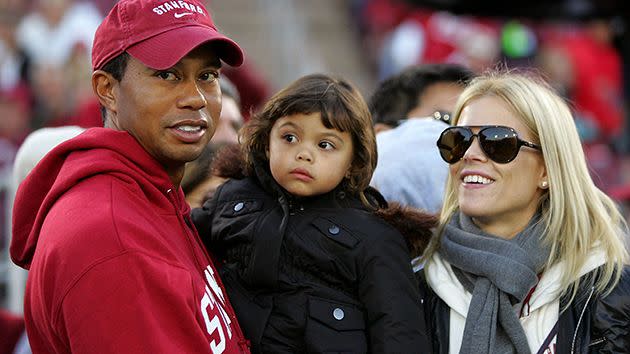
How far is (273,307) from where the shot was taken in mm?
3258

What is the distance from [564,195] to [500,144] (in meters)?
0.30

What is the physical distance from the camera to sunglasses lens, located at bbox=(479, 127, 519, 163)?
350cm

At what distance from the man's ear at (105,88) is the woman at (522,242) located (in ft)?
4.13

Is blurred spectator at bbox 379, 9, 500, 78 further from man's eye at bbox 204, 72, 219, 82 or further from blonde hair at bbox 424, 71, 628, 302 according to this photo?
man's eye at bbox 204, 72, 219, 82

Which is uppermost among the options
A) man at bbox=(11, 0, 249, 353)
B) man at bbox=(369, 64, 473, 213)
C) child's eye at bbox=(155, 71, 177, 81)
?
child's eye at bbox=(155, 71, 177, 81)

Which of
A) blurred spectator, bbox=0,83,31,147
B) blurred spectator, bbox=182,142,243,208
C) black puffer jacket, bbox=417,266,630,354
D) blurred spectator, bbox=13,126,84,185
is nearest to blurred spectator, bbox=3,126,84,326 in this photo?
blurred spectator, bbox=13,126,84,185

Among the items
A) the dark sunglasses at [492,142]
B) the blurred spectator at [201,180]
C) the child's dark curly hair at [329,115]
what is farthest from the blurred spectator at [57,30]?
the dark sunglasses at [492,142]

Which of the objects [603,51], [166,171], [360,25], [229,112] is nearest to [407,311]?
[166,171]

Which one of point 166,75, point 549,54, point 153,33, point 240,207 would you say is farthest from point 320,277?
point 549,54

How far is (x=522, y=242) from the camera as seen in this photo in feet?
11.5

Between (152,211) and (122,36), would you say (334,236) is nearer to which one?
(152,211)

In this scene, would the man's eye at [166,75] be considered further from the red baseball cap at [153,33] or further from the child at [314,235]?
the child at [314,235]

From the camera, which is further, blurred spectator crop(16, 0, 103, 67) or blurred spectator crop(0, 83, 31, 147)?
blurred spectator crop(16, 0, 103, 67)

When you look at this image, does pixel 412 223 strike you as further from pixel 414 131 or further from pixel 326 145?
pixel 414 131
